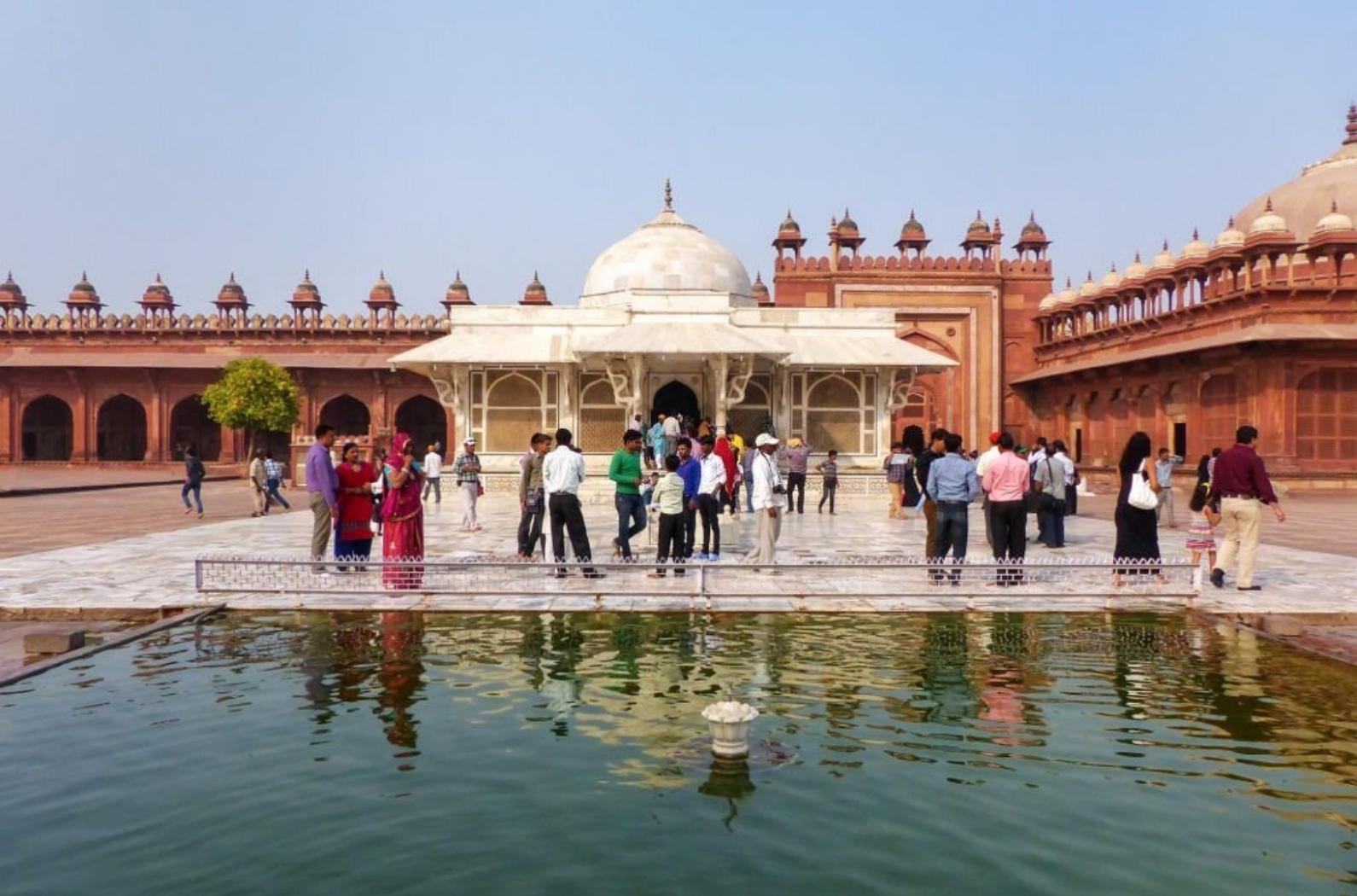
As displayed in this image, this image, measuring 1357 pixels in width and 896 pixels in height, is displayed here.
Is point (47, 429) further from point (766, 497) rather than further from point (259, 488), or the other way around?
A: point (766, 497)

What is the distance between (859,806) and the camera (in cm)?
345

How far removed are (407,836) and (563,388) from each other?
18.1 meters

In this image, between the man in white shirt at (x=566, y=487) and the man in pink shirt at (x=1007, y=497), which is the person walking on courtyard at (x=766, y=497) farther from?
the man in pink shirt at (x=1007, y=497)

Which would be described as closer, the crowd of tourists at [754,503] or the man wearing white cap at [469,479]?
the crowd of tourists at [754,503]

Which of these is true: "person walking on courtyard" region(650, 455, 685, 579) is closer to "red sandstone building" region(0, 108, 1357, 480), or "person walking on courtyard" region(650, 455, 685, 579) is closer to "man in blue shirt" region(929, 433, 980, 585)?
"man in blue shirt" region(929, 433, 980, 585)

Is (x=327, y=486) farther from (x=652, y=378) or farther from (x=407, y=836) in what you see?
(x=652, y=378)

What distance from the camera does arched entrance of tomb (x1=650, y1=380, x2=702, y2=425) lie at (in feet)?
72.2

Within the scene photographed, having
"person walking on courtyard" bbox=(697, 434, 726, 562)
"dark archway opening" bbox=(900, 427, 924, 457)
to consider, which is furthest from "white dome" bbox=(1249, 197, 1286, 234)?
"person walking on courtyard" bbox=(697, 434, 726, 562)

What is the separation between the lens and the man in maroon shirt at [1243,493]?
775 cm

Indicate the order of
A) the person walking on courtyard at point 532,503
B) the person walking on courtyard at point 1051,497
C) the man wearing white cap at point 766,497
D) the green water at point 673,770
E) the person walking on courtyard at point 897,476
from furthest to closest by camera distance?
the person walking on courtyard at point 897,476 → the person walking on courtyard at point 1051,497 → the person walking on courtyard at point 532,503 → the man wearing white cap at point 766,497 → the green water at point 673,770

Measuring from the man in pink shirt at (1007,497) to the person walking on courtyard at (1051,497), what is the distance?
2.77 meters

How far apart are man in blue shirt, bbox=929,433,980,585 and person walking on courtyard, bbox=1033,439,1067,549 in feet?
10.3

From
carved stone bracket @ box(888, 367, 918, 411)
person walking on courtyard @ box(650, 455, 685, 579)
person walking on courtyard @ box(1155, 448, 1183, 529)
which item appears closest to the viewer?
person walking on courtyard @ box(650, 455, 685, 579)

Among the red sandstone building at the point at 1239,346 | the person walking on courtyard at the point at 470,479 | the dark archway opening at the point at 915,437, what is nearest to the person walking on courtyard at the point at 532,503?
the person walking on courtyard at the point at 470,479
